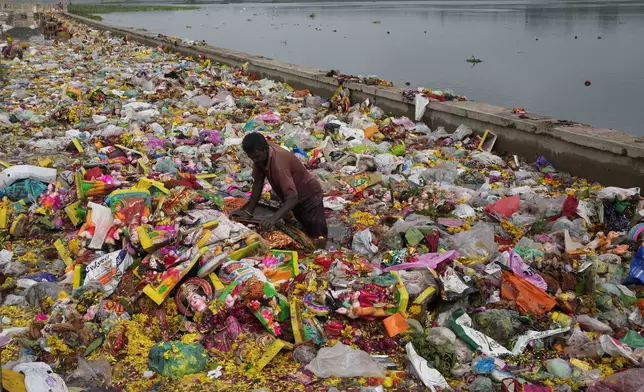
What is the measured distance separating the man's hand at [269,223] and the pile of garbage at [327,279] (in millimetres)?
126

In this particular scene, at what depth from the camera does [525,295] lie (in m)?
3.97

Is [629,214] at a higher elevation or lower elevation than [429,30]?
lower

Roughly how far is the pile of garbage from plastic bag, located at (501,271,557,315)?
0.01 m

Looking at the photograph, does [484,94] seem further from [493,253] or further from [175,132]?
[493,253]

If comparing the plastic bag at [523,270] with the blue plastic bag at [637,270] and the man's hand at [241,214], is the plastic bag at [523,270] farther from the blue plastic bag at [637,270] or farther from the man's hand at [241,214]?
the man's hand at [241,214]

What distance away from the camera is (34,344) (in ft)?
11.5

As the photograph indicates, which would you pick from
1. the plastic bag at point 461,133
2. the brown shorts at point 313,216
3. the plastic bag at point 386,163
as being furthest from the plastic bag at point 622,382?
the plastic bag at point 461,133

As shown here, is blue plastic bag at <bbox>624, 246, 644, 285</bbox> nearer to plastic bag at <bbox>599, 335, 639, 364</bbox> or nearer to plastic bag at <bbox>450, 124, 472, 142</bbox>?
plastic bag at <bbox>599, 335, 639, 364</bbox>

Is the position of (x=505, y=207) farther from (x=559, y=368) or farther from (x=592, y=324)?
(x=559, y=368)

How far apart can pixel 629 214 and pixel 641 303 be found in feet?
5.28

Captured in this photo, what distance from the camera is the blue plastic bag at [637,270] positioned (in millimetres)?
4164

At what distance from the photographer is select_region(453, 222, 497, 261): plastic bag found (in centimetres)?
461

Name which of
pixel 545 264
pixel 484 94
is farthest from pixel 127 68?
pixel 545 264

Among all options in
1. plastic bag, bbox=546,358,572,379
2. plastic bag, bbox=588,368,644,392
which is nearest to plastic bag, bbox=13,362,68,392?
plastic bag, bbox=546,358,572,379
